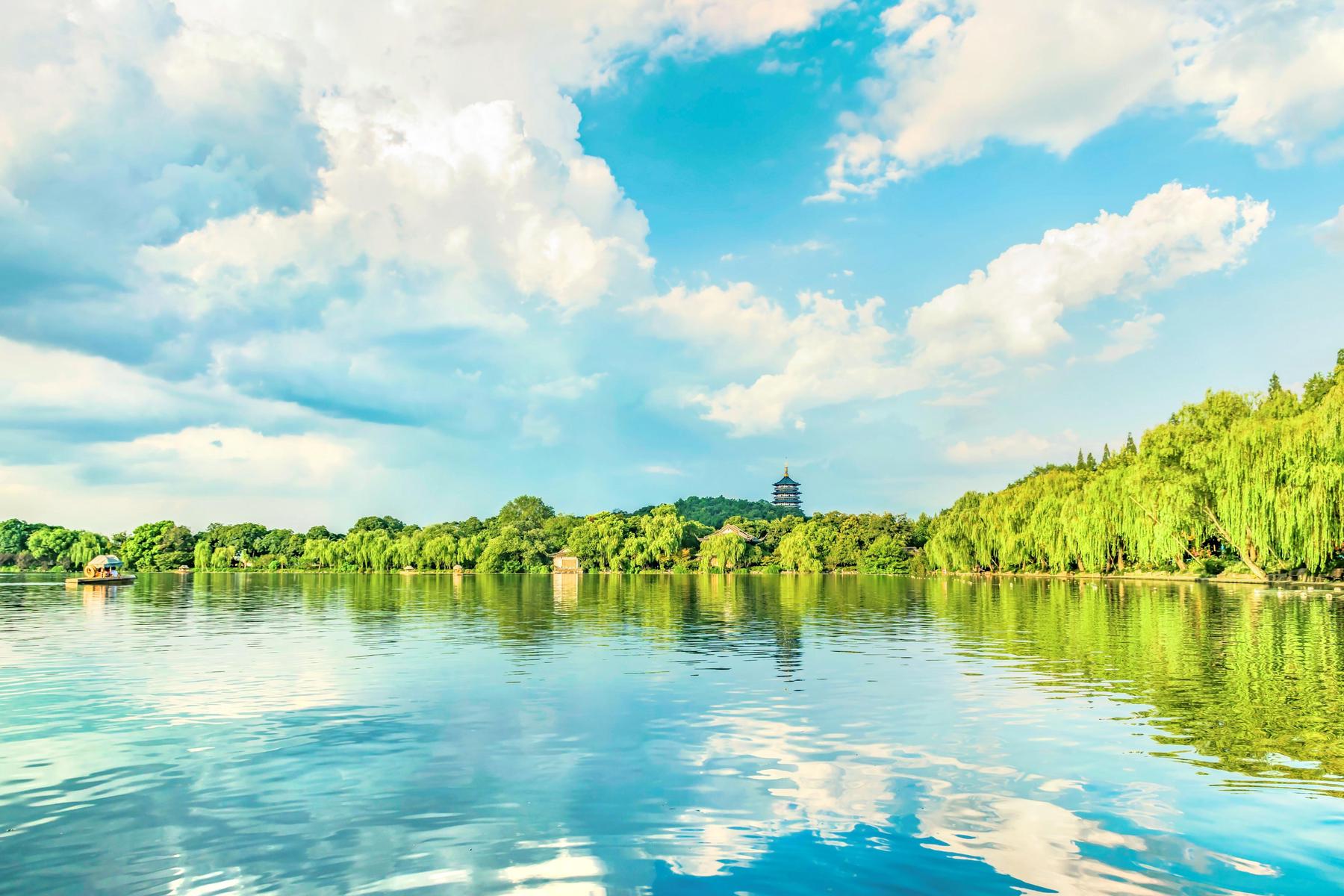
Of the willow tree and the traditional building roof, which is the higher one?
the willow tree

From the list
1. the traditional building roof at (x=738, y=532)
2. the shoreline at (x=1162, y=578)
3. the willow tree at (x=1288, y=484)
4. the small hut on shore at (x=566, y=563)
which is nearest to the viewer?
the willow tree at (x=1288, y=484)

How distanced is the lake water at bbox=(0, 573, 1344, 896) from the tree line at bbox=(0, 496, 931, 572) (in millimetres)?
80641

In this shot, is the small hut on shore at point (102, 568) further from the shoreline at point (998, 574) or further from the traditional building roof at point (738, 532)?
the traditional building roof at point (738, 532)

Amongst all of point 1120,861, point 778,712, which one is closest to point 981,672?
point 778,712

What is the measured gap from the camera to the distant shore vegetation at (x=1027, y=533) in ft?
130

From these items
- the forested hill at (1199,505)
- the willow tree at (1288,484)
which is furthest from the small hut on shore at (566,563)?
the willow tree at (1288,484)

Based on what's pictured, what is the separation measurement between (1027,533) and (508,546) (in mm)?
70063

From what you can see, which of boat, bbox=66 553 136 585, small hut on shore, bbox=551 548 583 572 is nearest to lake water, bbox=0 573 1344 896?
boat, bbox=66 553 136 585

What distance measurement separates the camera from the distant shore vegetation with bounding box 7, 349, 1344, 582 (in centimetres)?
3959

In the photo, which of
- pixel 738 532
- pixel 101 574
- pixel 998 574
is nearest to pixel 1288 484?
pixel 998 574

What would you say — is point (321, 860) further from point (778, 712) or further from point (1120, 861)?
point (778, 712)

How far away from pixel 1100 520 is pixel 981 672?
47259 millimetres

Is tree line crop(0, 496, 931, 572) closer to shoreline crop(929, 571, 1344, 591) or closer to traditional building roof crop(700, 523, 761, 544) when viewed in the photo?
traditional building roof crop(700, 523, 761, 544)

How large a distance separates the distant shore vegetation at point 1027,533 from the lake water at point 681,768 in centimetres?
2026
